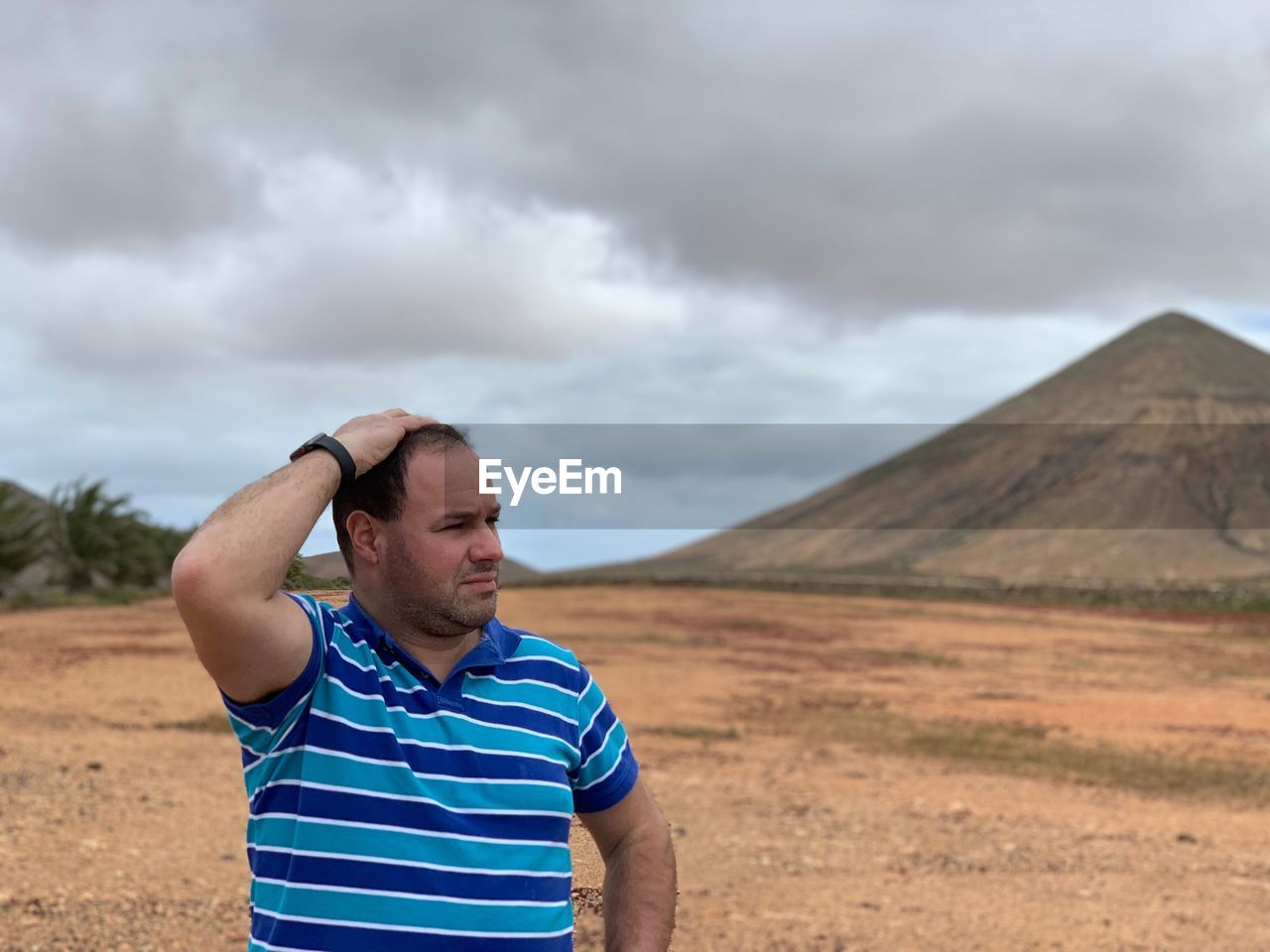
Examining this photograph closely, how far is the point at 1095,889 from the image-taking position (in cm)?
705

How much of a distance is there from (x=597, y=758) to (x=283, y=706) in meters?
0.55

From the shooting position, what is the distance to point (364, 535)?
204 centimetres

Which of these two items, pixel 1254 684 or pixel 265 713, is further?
pixel 1254 684

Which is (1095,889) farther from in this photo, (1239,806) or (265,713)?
(265,713)

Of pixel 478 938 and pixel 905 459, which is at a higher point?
pixel 905 459

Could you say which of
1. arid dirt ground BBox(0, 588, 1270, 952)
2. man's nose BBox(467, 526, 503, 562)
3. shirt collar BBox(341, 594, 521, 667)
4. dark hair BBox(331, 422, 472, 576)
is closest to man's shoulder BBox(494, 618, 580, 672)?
shirt collar BBox(341, 594, 521, 667)

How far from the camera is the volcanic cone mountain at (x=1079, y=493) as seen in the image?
333 ft

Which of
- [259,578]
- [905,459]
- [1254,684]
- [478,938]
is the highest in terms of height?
[905,459]

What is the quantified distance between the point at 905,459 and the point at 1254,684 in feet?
436

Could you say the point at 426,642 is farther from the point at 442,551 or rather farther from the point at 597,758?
the point at 597,758

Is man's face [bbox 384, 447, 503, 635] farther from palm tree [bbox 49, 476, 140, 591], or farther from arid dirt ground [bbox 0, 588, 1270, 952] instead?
palm tree [bbox 49, 476, 140, 591]

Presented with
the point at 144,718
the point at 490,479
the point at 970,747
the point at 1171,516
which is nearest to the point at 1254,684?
the point at 970,747

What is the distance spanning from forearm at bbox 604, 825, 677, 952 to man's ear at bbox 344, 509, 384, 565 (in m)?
0.69

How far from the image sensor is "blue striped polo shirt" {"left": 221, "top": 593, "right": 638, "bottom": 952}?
184 cm
